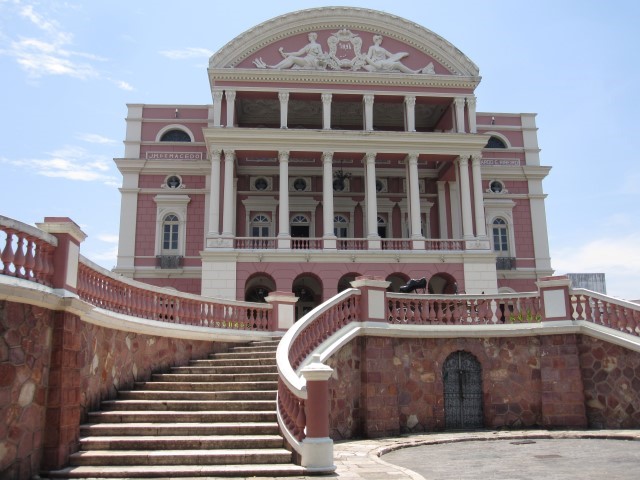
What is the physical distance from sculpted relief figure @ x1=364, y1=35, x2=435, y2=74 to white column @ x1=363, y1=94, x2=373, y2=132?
54.9 inches

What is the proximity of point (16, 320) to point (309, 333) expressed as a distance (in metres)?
5.45

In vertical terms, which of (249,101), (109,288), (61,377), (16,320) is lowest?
(61,377)

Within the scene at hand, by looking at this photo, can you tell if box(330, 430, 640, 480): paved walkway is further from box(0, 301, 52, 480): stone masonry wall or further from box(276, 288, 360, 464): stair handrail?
box(0, 301, 52, 480): stone masonry wall

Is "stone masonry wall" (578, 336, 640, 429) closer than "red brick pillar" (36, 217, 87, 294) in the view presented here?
No

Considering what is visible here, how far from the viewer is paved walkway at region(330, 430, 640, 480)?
7465 millimetres

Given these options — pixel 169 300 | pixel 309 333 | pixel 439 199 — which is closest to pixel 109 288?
pixel 169 300

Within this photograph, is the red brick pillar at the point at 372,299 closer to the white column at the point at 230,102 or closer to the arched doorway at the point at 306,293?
the arched doorway at the point at 306,293

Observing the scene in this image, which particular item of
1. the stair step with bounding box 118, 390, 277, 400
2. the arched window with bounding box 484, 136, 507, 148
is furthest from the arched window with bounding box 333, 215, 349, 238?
the stair step with bounding box 118, 390, 277, 400

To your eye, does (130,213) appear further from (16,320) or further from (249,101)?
(16,320)

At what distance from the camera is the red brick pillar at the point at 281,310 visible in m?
14.0

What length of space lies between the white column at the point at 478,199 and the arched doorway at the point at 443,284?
2.30m

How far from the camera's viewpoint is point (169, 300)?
38.8 ft

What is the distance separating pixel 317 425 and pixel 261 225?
22.0 metres

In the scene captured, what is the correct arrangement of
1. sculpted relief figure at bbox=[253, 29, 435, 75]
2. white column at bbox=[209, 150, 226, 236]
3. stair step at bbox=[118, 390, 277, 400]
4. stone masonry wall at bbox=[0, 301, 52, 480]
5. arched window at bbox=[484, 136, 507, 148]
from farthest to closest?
arched window at bbox=[484, 136, 507, 148]
sculpted relief figure at bbox=[253, 29, 435, 75]
white column at bbox=[209, 150, 226, 236]
stair step at bbox=[118, 390, 277, 400]
stone masonry wall at bbox=[0, 301, 52, 480]
